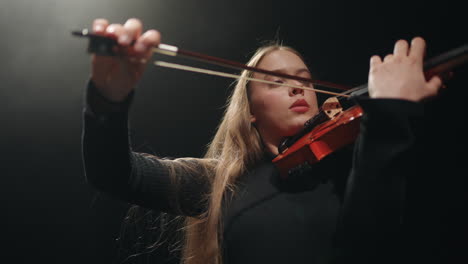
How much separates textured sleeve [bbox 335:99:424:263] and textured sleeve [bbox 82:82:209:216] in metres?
0.51

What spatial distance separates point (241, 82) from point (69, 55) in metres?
1.01

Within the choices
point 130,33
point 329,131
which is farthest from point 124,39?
point 329,131

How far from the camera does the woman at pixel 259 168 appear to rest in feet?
2.56

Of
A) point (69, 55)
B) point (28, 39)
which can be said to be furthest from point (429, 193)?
point (28, 39)

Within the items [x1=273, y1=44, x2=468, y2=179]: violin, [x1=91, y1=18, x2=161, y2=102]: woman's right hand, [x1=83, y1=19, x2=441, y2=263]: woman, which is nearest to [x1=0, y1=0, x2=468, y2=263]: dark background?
[x1=83, y1=19, x2=441, y2=263]: woman

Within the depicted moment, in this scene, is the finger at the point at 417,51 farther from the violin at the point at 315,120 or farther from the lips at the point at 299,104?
the lips at the point at 299,104

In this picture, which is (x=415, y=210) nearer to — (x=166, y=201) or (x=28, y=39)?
(x=166, y=201)

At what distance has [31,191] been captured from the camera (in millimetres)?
1907

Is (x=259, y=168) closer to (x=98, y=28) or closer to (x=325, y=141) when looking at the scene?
(x=325, y=141)

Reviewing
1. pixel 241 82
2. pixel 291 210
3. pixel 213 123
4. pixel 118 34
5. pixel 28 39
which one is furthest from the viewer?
pixel 213 123

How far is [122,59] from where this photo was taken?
779 millimetres

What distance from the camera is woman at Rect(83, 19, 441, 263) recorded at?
0.78 m

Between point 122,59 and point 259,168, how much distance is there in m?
0.60

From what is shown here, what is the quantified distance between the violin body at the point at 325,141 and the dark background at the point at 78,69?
978 millimetres
